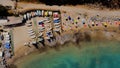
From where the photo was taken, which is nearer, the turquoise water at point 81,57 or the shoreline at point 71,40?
the turquoise water at point 81,57

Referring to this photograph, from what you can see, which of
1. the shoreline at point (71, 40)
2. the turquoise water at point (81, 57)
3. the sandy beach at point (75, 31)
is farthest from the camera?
the sandy beach at point (75, 31)

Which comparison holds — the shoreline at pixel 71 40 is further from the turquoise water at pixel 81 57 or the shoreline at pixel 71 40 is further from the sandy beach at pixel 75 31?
the turquoise water at pixel 81 57

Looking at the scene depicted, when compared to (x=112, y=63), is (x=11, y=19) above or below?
above

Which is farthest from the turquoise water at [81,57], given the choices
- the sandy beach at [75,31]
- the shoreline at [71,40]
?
the sandy beach at [75,31]

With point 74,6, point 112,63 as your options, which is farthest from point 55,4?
point 112,63

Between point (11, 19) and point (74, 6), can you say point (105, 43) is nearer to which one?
point (74, 6)

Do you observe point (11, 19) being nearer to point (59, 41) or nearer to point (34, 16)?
point (34, 16)

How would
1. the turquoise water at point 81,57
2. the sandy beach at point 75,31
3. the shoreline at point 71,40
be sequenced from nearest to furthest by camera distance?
the turquoise water at point 81,57 < the shoreline at point 71,40 < the sandy beach at point 75,31

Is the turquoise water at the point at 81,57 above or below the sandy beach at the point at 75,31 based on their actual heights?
below
